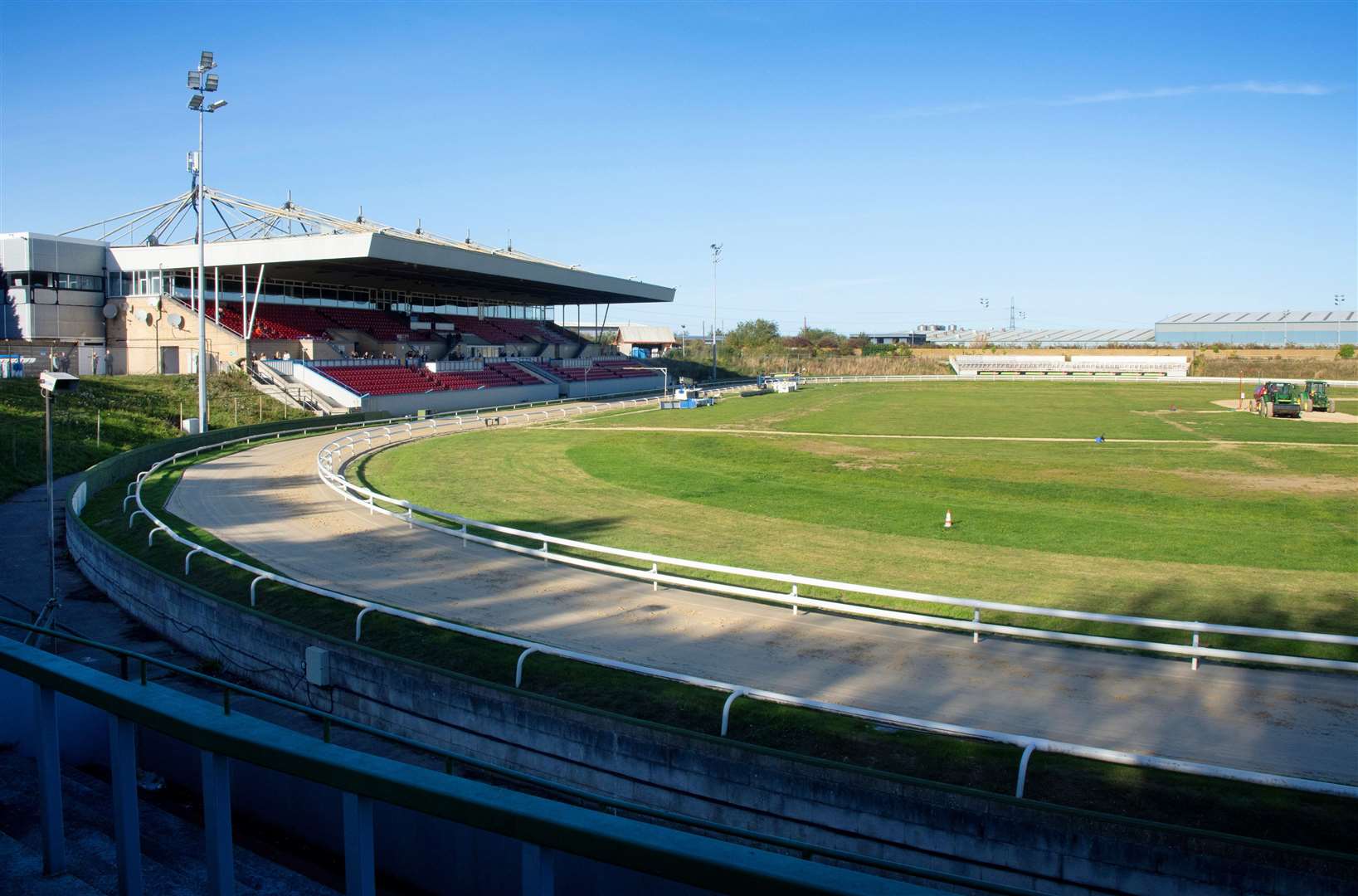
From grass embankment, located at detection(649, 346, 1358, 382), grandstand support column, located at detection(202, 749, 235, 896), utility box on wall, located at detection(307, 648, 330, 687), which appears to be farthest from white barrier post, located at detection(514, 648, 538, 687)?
grass embankment, located at detection(649, 346, 1358, 382)

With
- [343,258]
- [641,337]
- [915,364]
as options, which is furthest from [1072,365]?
[343,258]

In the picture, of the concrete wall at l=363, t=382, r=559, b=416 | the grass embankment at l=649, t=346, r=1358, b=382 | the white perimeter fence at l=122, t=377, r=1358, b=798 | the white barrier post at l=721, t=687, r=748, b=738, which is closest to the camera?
the white perimeter fence at l=122, t=377, r=1358, b=798

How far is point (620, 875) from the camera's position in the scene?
460cm

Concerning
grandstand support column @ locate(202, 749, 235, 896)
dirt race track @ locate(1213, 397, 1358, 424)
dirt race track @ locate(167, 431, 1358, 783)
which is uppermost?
grandstand support column @ locate(202, 749, 235, 896)

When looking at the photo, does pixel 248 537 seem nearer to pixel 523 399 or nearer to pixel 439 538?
pixel 439 538

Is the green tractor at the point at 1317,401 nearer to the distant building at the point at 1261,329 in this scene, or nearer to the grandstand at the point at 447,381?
the grandstand at the point at 447,381

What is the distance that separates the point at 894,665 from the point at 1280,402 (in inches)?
2030

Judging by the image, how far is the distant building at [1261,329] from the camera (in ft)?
493

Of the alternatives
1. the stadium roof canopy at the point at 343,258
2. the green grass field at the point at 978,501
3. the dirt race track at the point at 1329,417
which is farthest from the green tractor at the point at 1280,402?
the stadium roof canopy at the point at 343,258

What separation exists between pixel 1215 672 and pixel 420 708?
9.95 m

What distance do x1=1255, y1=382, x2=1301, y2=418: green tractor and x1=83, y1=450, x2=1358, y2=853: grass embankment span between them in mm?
52663

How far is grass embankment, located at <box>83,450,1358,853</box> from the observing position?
8.05 m

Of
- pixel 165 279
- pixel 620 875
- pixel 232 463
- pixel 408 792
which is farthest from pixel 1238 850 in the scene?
pixel 165 279

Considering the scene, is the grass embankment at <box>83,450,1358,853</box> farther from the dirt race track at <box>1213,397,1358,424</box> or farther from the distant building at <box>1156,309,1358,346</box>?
the distant building at <box>1156,309,1358,346</box>
